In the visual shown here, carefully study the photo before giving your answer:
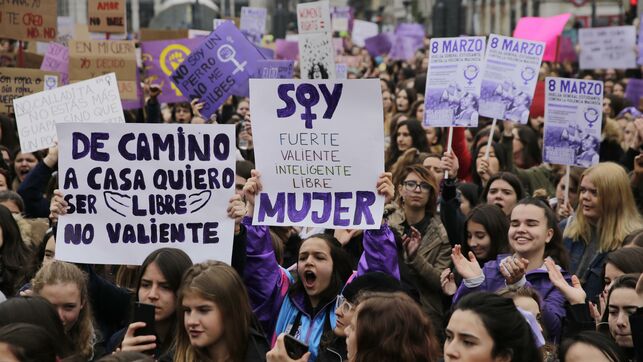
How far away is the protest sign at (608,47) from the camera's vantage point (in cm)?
2127

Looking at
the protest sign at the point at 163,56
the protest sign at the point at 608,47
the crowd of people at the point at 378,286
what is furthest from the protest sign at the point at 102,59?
the protest sign at the point at 608,47

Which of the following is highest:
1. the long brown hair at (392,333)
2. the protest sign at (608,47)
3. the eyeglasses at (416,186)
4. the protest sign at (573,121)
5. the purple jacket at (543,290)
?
the protest sign at (608,47)

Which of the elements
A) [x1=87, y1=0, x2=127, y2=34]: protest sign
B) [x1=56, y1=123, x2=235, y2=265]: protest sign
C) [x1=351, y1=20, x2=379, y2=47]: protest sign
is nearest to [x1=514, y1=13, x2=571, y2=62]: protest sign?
[x1=87, y1=0, x2=127, y2=34]: protest sign

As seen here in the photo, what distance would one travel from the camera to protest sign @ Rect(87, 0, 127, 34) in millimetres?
16734

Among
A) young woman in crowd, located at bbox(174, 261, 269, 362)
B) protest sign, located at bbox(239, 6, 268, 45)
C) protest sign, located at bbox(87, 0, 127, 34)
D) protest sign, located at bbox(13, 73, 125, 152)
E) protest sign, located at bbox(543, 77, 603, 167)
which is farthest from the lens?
protest sign, located at bbox(239, 6, 268, 45)

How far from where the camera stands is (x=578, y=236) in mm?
9000

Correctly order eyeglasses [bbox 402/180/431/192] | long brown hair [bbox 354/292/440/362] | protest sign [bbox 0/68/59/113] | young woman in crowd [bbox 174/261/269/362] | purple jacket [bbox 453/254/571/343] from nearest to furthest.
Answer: long brown hair [bbox 354/292/440/362], young woman in crowd [bbox 174/261/269/362], purple jacket [bbox 453/254/571/343], eyeglasses [bbox 402/180/431/192], protest sign [bbox 0/68/59/113]

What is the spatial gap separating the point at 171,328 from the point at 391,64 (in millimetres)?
20683

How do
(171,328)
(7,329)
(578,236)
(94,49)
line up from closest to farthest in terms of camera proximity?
1. (7,329)
2. (171,328)
3. (578,236)
4. (94,49)

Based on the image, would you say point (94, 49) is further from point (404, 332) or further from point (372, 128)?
point (404, 332)

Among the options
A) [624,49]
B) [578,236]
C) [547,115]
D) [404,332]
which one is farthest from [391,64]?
[404,332]

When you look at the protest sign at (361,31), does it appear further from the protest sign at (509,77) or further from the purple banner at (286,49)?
the protest sign at (509,77)

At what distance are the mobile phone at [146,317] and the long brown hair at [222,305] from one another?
13 cm

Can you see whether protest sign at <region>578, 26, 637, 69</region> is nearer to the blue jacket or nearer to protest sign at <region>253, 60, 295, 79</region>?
protest sign at <region>253, 60, 295, 79</region>
